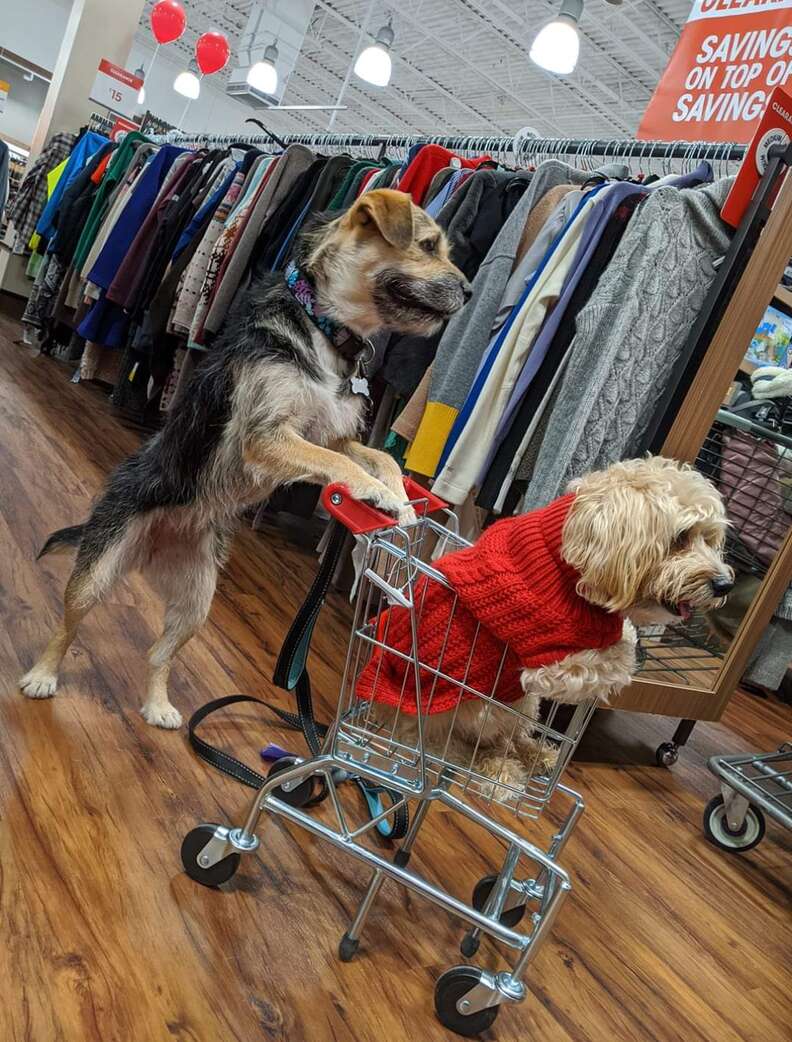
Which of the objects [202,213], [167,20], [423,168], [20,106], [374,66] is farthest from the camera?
[20,106]

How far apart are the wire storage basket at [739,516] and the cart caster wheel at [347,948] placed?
1.61 metres

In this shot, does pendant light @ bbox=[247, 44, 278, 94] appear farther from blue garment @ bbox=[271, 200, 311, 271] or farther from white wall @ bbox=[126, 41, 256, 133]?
white wall @ bbox=[126, 41, 256, 133]

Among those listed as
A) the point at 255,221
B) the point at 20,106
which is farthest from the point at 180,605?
the point at 20,106

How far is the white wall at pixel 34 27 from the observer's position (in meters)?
14.2

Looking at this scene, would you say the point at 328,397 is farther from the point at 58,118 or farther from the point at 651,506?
the point at 58,118

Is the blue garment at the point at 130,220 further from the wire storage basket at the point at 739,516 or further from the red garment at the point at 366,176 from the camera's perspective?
the wire storage basket at the point at 739,516

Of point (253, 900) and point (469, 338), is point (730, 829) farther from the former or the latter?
point (469, 338)

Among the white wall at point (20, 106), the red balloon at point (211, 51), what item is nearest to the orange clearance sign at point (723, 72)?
the red balloon at point (211, 51)

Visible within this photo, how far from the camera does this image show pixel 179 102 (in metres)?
19.0

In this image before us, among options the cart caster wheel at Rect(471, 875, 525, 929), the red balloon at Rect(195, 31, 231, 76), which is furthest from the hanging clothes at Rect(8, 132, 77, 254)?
the cart caster wheel at Rect(471, 875, 525, 929)

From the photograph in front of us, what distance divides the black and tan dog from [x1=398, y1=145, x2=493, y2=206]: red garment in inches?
54.4

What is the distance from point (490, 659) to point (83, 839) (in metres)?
0.84

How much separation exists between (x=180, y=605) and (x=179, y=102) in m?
20.0

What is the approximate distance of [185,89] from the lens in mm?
13203
